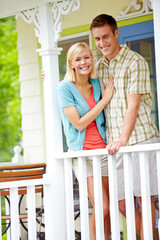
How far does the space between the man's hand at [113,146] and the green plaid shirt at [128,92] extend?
26cm

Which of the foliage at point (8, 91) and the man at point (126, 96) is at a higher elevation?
the foliage at point (8, 91)

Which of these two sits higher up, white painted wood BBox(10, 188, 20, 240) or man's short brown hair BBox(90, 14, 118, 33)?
man's short brown hair BBox(90, 14, 118, 33)

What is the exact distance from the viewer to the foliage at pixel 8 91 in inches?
765

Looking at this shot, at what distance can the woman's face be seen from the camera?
4371mm

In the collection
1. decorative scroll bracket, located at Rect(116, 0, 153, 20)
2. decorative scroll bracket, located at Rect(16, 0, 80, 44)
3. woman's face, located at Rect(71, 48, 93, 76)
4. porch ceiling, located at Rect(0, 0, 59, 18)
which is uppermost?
decorative scroll bracket, located at Rect(116, 0, 153, 20)

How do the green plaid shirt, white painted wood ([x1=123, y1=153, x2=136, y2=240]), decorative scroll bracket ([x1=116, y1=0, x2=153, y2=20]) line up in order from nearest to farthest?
white painted wood ([x1=123, y1=153, x2=136, y2=240])
the green plaid shirt
decorative scroll bracket ([x1=116, y1=0, x2=153, y2=20])

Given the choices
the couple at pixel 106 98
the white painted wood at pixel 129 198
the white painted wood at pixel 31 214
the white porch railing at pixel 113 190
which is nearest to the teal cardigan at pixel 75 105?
Answer: the couple at pixel 106 98

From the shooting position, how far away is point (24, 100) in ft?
23.3

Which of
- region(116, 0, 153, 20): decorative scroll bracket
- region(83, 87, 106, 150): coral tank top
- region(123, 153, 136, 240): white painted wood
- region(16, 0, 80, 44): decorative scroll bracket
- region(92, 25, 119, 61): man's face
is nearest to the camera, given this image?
region(123, 153, 136, 240): white painted wood

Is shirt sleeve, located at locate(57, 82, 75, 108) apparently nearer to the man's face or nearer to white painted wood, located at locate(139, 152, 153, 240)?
the man's face

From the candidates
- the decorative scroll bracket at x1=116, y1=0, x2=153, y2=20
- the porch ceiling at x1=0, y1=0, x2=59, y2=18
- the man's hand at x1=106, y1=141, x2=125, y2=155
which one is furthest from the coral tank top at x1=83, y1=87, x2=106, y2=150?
the decorative scroll bracket at x1=116, y1=0, x2=153, y2=20

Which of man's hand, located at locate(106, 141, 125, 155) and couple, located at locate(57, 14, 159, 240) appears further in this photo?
couple, located at locate(57, 14, 159, 240)

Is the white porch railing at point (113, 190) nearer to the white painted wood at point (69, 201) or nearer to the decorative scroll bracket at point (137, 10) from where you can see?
the white painted wood at point (69, 201)

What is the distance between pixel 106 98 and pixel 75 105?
0.28 m
